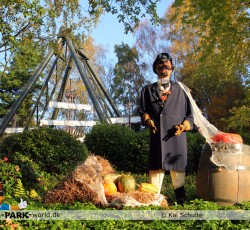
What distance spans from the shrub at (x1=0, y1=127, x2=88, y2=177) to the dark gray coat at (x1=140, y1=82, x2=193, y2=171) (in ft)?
19.2

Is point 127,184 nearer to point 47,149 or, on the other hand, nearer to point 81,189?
point 81,189

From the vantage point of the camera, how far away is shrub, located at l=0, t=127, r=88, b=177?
10.1 m

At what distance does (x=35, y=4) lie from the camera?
730 cm

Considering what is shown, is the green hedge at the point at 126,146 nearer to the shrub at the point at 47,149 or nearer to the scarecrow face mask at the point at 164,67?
the shrub at the point at 47,149

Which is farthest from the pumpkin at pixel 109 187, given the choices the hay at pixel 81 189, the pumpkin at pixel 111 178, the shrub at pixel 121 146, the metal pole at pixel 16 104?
the metal pole at pixel 16 104

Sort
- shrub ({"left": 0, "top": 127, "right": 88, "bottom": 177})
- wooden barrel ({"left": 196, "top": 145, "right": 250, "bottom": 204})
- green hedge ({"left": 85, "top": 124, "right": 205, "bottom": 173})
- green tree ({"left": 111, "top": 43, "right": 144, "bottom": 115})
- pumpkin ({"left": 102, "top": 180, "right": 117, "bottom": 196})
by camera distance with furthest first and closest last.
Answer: green tree ({"left": 111, "top": 43, "right": 144, "bottom": 115}), green hedge ({"left": 85, "top": 124, "right": 205, "bottom": 173}), shrub ({"left": 0, "top": 127, "right": 88, "bottom": 177}), wooden barrel ({"left": 196, "top": 145, "right": 250, "bottom": 204}), pumpkin ({"left": 102, "top": 180, "right": 117, "bottom": 196})

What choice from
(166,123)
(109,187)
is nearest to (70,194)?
(109,187)

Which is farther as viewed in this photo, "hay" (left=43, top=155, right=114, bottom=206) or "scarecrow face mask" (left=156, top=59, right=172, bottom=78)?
"scarecrow face mask" (left=156, top=59, right=172, bottom=78)

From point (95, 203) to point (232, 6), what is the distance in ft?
31.4

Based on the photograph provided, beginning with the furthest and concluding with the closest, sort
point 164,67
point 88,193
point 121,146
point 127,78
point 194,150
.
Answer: point 127,78, point 121,146, point 194,150, point 164,67, point 88,193

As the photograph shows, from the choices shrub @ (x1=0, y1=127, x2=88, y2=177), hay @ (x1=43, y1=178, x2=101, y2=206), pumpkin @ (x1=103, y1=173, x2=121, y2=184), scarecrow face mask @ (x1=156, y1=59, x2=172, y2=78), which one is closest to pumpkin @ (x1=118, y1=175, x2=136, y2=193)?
pumpkin @ (x1=103, y1=173, x2=121, y2=184)

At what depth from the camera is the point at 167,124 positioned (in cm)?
439

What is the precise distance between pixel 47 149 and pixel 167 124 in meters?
6.23

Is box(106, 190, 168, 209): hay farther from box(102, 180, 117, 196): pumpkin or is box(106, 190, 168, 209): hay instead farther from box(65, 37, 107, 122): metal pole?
box(65, 37, 107, 122): metal pole
